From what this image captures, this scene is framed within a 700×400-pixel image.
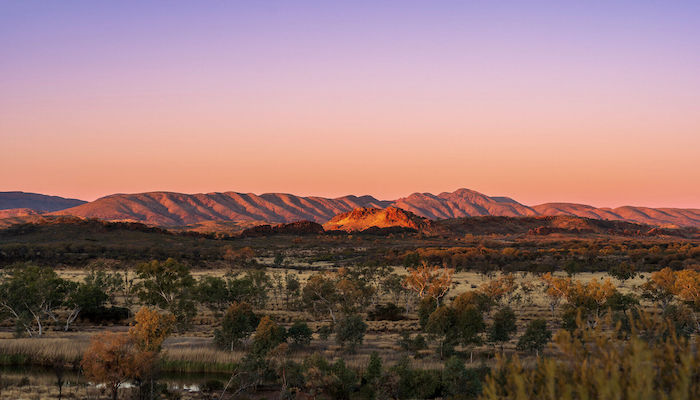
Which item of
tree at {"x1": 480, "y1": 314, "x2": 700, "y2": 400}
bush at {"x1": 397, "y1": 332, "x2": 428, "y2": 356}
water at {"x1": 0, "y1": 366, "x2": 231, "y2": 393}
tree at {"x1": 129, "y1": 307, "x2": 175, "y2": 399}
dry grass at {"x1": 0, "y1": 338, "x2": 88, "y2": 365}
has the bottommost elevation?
water at {"x1": 0, "y1": 366, "x2": 231, "y2": 393}

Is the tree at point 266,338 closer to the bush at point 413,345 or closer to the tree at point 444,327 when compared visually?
the bush at point 413,345

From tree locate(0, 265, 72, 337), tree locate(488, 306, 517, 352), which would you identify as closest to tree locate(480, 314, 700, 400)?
tree locate(488, 306, 517, 352)

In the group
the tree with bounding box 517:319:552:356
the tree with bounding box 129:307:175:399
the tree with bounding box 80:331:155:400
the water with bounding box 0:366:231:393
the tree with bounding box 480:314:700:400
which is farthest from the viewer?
the tree with bounding box 517:319:552:356

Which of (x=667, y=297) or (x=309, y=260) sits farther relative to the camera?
(x=309, y=260)

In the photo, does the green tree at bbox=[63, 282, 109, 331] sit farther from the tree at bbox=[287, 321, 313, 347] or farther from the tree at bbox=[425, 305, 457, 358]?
the tree at bbox=[425, 305, 457, 358]

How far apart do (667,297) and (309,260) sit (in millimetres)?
72661

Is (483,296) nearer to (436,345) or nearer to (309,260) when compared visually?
(436,345)

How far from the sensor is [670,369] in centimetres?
981

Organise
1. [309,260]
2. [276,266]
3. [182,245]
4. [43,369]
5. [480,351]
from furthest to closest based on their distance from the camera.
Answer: [182,245], [309,260], [276,266], [480,351], [43,369]

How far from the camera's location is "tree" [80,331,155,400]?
22.1 metres

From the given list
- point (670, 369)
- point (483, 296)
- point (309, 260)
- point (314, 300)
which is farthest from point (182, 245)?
point (670, 369)

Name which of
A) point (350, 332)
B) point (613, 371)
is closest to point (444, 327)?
point (350, 332)

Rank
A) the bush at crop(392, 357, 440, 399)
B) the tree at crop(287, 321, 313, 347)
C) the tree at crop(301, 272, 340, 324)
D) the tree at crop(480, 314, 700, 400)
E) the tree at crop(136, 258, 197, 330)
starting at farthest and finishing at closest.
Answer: the tree at crop(301, 272, 340, 324) < the tree at crop(136, 258, 197, 330) < the tree at crop(287, 321, 313, 347) < the bush at crop(392, 357, 440, 399) < the tree at crop(480, 314, 700, 400)

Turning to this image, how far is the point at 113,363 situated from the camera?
2242 centimetres
